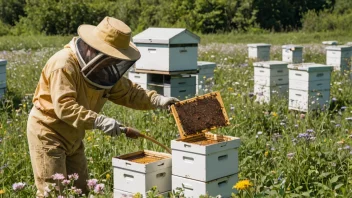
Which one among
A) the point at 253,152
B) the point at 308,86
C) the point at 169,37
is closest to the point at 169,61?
the point at 169,37

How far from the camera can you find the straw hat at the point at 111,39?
3855 mm

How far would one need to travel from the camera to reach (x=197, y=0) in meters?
40.2

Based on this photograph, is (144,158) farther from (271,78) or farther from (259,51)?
(259,51)

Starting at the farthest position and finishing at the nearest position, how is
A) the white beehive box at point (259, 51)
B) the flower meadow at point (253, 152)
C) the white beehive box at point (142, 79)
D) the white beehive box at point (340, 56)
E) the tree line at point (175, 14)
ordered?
the tree line at point (175, 14)
the white beehive box at point (259, 51)
the white beehive box at point (340, 56)
the white beehive box at point (142, 79)
the flower meadow at point (253, 152)

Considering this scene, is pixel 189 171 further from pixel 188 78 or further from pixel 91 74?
pixel 188 78

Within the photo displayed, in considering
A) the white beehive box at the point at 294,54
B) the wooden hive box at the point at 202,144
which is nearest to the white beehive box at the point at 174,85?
the wooden hive box at the point at 202,144

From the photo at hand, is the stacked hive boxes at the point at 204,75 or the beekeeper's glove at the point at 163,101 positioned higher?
the beekeeper's glove at the point at 163,101

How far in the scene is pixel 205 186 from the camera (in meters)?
3.76

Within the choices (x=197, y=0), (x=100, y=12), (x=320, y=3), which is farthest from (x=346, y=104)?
(x=320, y=3)

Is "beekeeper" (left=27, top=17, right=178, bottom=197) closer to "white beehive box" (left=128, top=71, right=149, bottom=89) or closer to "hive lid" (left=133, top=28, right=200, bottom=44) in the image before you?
"hive lid" (left=133, top=28, right=200, bottom=44)

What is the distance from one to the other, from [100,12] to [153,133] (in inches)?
1243

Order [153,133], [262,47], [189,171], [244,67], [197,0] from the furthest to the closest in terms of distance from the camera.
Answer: [197,0] → [262,47] → [244,67] → [153,133] → [189,171]

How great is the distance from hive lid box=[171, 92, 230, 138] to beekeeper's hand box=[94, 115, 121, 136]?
0.49 m

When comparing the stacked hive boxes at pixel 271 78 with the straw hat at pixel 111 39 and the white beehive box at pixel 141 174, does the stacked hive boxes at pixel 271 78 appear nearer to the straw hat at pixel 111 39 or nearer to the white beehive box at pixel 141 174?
the white beehive box at pixel 141 174
